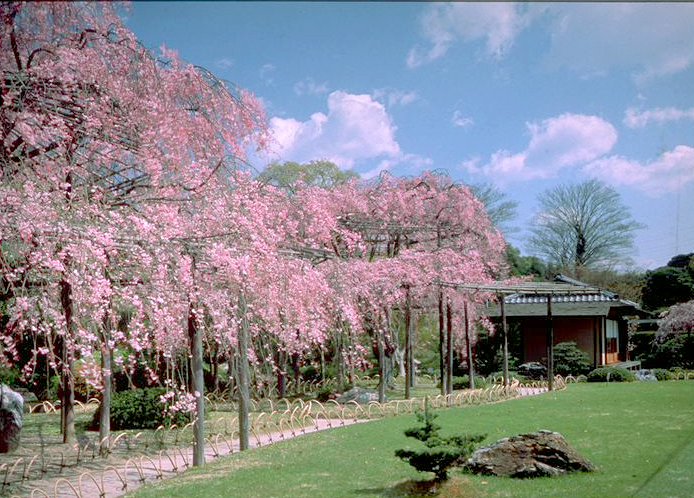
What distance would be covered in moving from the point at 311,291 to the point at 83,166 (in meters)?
4.18

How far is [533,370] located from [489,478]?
16712 mm

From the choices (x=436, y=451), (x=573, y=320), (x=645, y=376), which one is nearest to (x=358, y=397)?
(x=645, y=376)

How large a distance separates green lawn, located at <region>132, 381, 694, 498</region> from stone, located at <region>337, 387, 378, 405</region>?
9.78ft

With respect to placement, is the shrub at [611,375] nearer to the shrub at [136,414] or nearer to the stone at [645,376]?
the stone at [645,376]

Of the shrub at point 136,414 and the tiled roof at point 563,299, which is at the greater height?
the tiled roof at point 563,299

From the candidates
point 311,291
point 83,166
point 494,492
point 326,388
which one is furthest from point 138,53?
point 326,388

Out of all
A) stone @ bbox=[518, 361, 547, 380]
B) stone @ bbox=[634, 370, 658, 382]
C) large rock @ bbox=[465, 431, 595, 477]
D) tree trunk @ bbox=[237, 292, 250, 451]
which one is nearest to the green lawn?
large rock @ bbox=[465, 431, 595, 477]

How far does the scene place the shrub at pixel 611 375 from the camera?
19.3 m

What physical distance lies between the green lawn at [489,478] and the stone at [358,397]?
2.98 meters

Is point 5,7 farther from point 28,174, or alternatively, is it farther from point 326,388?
point 326,388

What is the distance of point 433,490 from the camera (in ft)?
20.5

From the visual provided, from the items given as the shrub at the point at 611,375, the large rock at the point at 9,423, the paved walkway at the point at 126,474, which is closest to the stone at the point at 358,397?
the paved walkway at the point at 126,474

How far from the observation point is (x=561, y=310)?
24500mm

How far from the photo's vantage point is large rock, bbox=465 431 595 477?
6816mm
